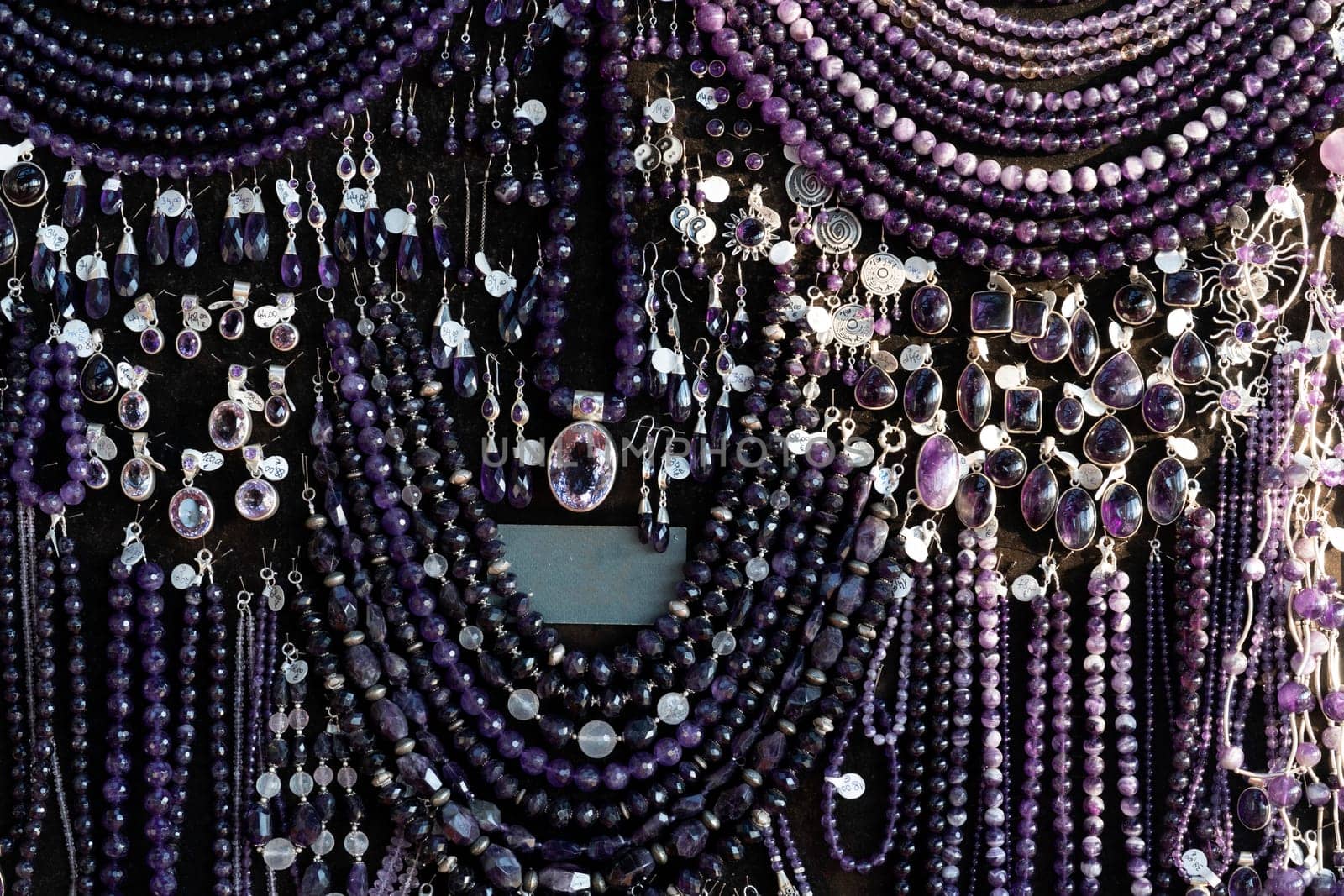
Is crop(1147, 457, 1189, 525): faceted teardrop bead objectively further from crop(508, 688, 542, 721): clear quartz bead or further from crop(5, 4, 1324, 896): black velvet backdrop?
crop(508, 688, 542, 721): clear quartz bead

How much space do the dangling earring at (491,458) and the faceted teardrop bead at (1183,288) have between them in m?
0.76

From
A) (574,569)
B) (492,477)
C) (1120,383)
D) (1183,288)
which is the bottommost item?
(574,569)

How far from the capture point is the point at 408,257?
4.16 feet

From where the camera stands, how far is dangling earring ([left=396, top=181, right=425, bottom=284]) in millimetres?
1266

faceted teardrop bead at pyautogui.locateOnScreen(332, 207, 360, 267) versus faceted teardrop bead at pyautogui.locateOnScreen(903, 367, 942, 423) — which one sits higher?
faceted teardrop bead at pyautogui.locateOnScreen(332, 207, 360, 267)

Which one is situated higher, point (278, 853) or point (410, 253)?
point (410, 253)

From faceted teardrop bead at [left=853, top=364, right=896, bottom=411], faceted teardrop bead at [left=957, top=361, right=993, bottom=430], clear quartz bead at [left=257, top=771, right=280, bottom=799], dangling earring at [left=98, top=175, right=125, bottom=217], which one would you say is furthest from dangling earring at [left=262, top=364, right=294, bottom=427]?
faceted teardrop bead at [left=957, top=361, right=993, bottom=430]

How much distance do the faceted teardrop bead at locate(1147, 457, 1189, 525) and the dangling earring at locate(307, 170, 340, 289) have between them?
0.93 metres

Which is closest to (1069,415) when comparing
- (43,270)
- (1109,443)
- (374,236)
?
(1109,443)

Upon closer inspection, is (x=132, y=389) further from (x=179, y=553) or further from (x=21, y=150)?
(x=21, y=150)

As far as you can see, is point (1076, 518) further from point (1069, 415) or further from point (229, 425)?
point (229, 425)

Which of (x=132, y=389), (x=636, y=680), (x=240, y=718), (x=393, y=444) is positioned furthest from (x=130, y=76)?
(x=636, y=680)

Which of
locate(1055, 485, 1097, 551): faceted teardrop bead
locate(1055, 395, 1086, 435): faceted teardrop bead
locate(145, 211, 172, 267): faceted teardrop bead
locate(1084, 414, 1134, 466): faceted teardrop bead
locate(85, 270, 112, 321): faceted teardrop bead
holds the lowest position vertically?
locate(1055, 485, 1097, 551): faceted teardrop bead

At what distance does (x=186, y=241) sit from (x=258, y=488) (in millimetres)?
277
